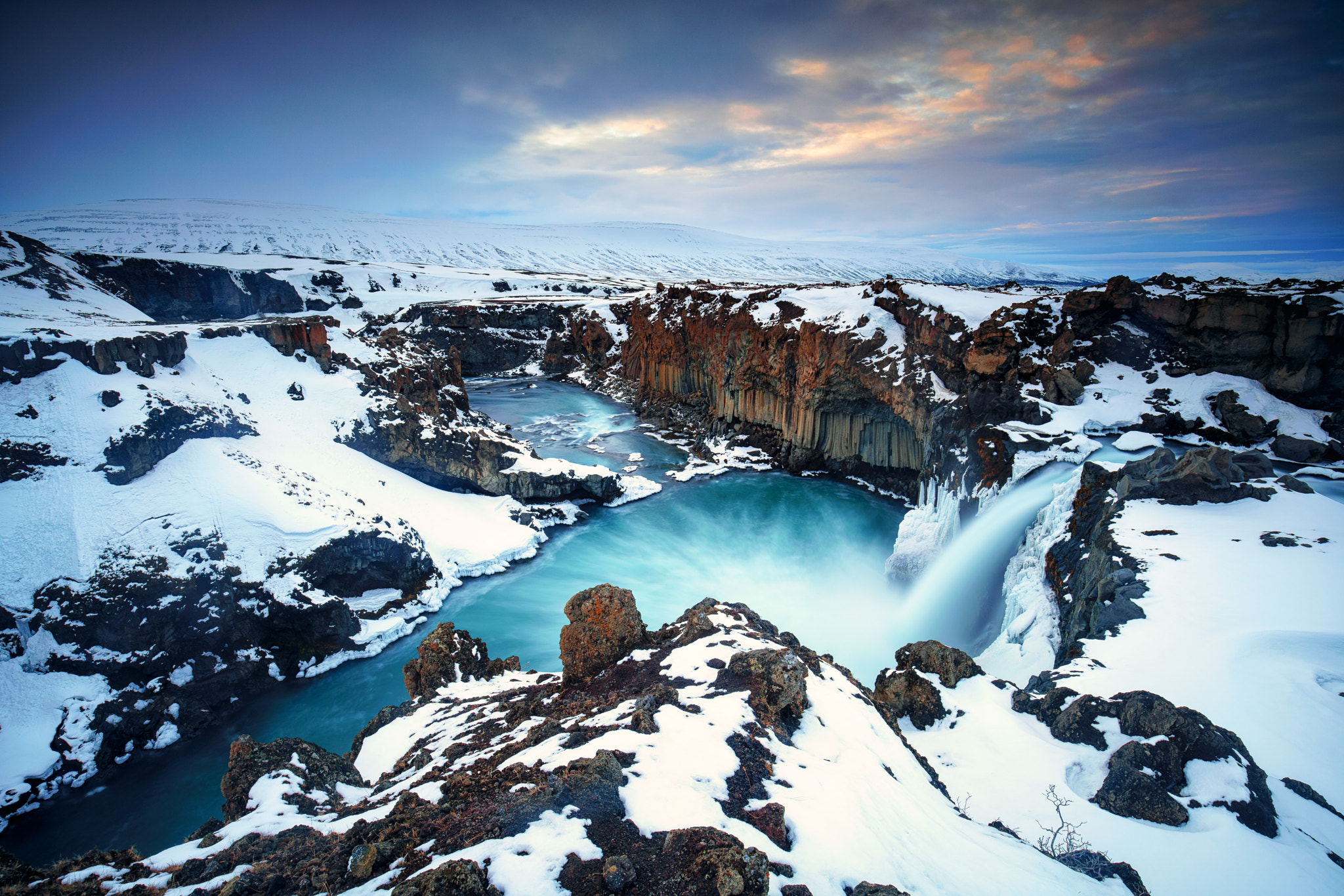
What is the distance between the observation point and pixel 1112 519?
52.2 feet

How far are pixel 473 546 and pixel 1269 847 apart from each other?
28056 millimetres

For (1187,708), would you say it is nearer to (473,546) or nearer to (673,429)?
(473,546)

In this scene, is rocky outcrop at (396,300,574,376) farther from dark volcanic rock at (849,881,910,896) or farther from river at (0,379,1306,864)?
dark volcanic rock at (849,881,910,896)

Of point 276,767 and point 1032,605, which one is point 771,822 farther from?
point 1032,605

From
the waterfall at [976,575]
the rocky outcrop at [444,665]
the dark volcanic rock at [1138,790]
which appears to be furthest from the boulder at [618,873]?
the waterfall at [976,575]

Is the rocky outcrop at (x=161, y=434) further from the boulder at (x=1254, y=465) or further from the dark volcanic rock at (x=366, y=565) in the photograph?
the boulder at (x=1254, y=465)

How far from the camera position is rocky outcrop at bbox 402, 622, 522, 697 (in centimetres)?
1477

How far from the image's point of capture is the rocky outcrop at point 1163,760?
768cm

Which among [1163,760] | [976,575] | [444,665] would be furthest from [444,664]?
[976,575]

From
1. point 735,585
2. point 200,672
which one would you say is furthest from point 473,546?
point 735,585

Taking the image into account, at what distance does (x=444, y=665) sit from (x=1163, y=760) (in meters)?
15.8

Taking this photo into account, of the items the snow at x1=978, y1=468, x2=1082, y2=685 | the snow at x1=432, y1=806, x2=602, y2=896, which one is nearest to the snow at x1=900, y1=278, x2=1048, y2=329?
the snow at x1=978, y1=468, x2=1082, y2=685

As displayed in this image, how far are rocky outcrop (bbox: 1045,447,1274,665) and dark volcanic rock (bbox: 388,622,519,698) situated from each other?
1556 cm

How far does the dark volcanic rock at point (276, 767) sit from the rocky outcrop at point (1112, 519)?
16013 mm
